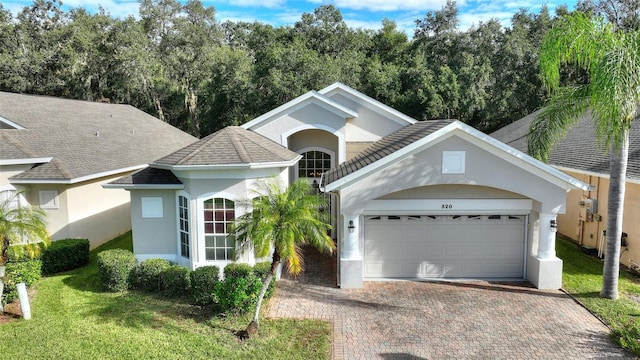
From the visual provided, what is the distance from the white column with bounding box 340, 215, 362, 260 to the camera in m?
11.2

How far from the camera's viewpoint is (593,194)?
14.0 m


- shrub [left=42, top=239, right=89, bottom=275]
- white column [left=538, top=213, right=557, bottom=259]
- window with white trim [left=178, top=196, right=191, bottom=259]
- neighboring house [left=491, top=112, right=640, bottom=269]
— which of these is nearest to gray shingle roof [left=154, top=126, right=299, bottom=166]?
window with white trim [left=178, top=196, right=191, bottom=259]

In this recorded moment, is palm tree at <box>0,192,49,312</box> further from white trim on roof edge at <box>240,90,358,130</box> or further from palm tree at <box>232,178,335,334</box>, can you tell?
white trim on roof edge at <box>240,90,358,130</box>

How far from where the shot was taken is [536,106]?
3338 cm

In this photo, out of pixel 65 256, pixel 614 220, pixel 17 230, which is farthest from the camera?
pixel 65 256

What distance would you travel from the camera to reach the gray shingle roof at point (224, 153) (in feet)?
37.0

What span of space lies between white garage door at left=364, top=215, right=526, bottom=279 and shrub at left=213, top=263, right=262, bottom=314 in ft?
12.7

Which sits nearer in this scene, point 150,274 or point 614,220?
point 614,220

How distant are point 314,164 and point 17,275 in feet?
35.7

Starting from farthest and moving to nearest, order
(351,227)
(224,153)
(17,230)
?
(224,153), (351,227), (17,230)

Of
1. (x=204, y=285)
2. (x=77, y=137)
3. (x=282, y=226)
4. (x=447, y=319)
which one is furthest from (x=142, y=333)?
(x=77, y=137)

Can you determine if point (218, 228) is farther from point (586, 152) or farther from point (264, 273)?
point (586, 152)

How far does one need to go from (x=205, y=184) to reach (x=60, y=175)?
634cm

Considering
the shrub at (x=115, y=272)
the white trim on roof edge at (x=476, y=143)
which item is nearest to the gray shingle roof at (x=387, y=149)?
the white trim on roof edge at (x=476, y=143)
